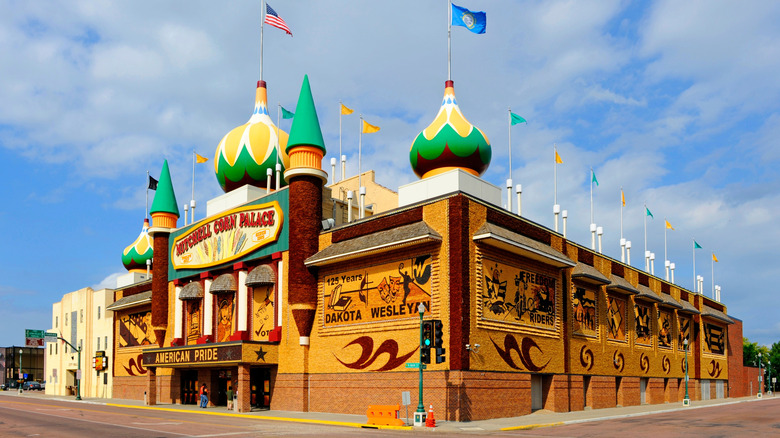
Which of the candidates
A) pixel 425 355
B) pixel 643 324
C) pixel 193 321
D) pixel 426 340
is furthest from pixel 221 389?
pixel 643 324

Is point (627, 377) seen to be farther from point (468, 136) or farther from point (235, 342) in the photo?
point (235, 342)

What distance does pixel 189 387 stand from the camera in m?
50.7

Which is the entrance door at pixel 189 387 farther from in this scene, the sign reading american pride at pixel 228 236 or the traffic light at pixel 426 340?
the traffic light at pixel 426 340

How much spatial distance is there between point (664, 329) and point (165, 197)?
42366mm

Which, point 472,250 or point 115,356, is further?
point 115,356

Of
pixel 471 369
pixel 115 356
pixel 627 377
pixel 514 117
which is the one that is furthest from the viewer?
pixel 115 356

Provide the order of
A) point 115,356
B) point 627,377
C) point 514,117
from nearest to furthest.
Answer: point 514,117 < point 627,377 < point 115,356

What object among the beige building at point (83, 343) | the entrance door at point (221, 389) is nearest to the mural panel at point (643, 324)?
the entrance door at point (221, 389)

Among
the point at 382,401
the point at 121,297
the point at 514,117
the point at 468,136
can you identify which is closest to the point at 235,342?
the point at 382,401

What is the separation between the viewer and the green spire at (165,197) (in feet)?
177

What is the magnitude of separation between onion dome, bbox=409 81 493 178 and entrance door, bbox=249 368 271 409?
16.2 metres

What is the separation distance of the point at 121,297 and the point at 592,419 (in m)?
49.9

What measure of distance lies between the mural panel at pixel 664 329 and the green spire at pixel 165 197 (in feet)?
132

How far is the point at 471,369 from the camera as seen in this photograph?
32250 mm
